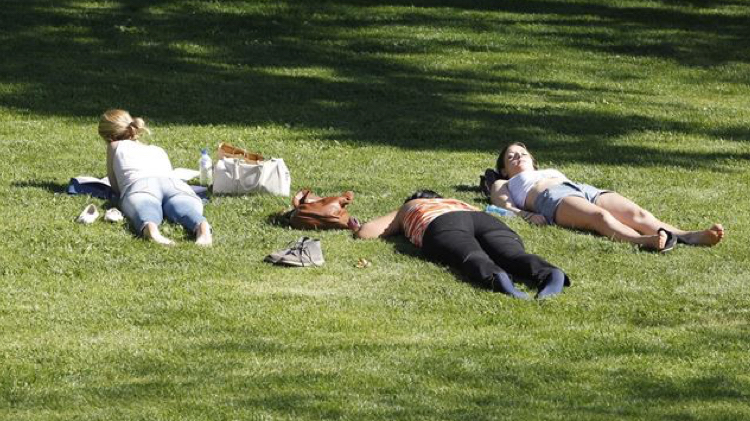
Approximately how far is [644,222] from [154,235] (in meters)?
3.62

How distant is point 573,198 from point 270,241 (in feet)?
7.79

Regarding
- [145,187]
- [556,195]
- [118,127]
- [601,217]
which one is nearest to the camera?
[601,217]

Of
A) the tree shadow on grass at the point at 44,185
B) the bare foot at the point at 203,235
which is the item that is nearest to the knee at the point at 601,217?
the bare foot at the point at 203,235

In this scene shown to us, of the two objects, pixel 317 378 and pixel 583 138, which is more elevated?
pixel 317 378

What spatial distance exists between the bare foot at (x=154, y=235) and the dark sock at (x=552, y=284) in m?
2.74

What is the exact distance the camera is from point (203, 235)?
1030cm

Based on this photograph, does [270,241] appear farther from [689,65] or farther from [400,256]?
[689,65]

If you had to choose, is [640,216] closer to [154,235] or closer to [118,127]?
[154,235]

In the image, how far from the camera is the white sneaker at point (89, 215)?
35.1ft

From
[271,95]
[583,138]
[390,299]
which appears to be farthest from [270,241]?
[271,95]

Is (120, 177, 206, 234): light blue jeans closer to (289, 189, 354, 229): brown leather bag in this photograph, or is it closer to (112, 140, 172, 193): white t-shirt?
(112, 140, 172, 193): white t-shirt

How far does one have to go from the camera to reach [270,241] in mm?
10383

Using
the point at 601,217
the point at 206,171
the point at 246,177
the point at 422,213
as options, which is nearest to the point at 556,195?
the point at 601,217

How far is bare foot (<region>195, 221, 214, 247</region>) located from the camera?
10195mm
